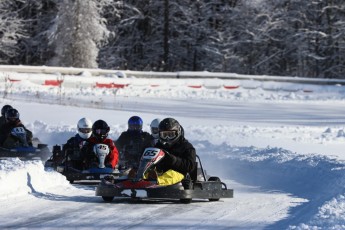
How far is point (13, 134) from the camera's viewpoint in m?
17.9

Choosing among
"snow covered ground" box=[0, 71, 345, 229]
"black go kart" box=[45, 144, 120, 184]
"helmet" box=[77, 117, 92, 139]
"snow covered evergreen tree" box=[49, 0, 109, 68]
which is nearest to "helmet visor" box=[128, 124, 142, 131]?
"helmet" box=[77, 117, 92, 139]

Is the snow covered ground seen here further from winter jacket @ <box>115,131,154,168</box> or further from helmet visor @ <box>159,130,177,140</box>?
winter jacket @ <box>115,131,154,168</box>

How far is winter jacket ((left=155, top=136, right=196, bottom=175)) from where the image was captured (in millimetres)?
11695

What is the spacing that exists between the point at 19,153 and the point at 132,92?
847 inches

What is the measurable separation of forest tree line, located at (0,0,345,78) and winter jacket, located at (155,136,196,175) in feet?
134

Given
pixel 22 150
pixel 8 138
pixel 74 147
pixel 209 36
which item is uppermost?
pixel 209 36

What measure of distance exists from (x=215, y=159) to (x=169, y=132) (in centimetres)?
677

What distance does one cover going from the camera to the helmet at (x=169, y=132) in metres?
12.0

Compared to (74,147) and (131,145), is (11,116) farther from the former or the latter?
(74,147)

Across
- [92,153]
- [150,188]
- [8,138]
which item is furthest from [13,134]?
[150,188]

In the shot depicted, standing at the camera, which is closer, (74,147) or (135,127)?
(74,147)

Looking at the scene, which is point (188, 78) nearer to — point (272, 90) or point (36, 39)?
point (272, 90)

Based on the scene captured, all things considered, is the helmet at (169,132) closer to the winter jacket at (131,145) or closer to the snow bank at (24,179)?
the snow bank at (24,179)

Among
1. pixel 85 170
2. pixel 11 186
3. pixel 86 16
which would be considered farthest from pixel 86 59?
pixel 11 186
